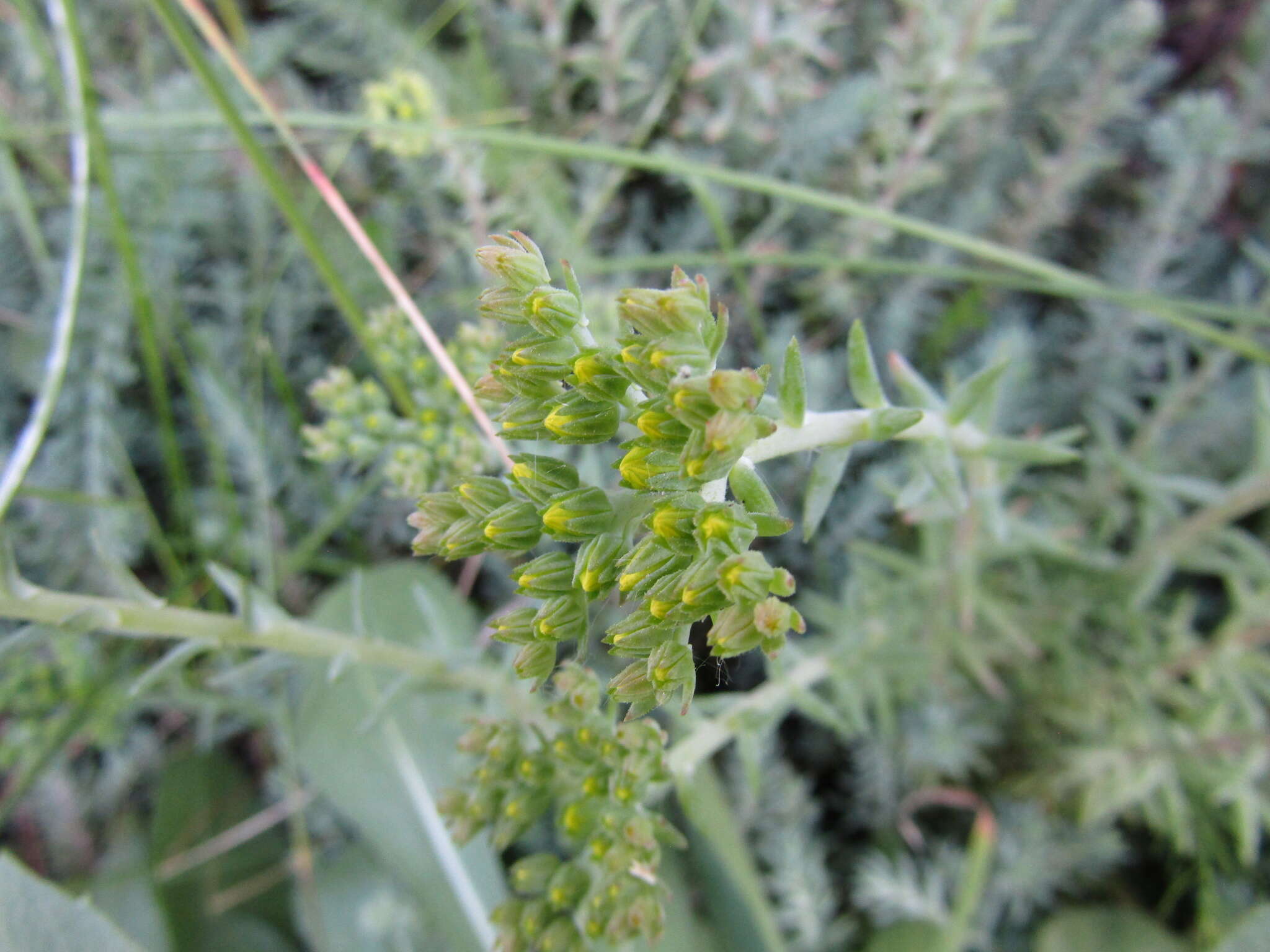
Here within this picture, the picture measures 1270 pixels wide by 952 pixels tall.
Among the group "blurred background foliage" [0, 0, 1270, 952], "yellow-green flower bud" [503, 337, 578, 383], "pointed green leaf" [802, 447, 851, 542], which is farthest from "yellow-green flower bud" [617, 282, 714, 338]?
"blurred background foliage" [0, 0, 1270, 952]

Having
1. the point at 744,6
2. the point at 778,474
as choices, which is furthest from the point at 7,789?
the point at 744,6

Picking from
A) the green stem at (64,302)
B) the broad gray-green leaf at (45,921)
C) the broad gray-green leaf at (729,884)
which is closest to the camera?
the broad gray-green leaf at (45,921)

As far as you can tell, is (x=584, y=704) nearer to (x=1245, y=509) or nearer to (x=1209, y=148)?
(x=1245, y=509)

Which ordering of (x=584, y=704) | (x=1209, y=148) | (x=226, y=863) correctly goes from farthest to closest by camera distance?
(x=226, y=863)
(x=1209, y=148)
(x=584, y=704)

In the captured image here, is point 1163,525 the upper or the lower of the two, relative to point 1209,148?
lower

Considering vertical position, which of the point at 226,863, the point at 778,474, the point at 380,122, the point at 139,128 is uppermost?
the point at 380,122

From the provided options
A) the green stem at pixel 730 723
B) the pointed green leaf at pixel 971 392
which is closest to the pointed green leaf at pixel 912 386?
the pointed green leaf at pixel 971 392

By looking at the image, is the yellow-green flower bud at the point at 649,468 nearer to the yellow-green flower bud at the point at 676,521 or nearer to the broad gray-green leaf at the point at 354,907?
the yellow-green flower bud at the point at 676,521
